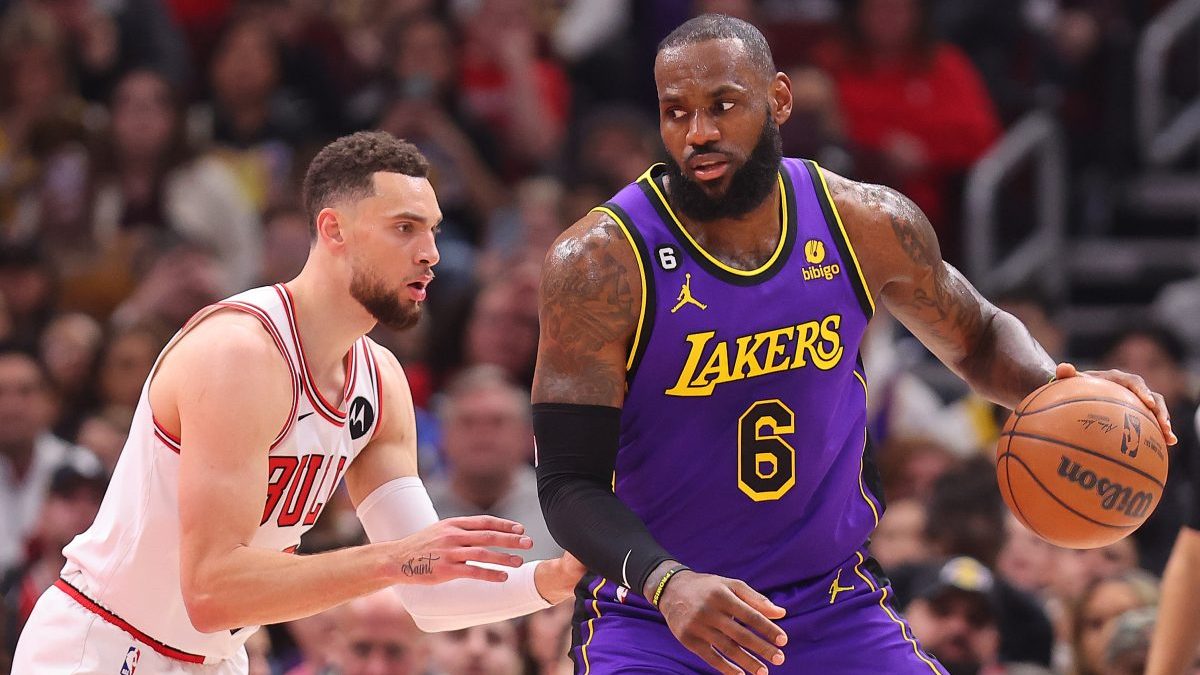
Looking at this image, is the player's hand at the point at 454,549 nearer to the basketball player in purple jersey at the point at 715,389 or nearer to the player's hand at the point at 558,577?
the basketball player in purple jersey at the point at 715,389

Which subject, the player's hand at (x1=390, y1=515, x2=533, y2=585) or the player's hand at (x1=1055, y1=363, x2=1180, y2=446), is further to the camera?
the player's hand at (x1=1055, y1=363, x2=1180, y2=446)

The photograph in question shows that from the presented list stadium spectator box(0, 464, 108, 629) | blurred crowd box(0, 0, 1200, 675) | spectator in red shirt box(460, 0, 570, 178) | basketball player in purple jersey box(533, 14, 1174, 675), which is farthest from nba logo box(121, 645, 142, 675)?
spectator in red shirt box(460, 0, 570, 178)

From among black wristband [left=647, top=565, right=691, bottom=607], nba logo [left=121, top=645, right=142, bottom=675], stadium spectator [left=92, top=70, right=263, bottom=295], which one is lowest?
black wristband [left=647, top=565, right=691, bottom=607]

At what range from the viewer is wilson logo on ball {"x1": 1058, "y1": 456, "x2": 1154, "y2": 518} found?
5.12 m

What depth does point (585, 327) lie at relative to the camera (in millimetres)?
4926

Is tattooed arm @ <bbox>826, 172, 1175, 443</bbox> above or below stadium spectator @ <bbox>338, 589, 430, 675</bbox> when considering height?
above

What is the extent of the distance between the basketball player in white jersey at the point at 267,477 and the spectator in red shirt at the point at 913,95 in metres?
7.26

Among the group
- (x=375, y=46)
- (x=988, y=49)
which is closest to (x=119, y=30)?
(x=375, y=46)

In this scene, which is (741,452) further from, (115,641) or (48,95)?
(48,95)

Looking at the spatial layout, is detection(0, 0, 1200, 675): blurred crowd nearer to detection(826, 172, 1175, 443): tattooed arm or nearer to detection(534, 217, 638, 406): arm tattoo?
detection(826, 172, 1175, 443): tattooed arm

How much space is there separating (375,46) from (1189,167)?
6212 millimetres

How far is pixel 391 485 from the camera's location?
5695 millimetres

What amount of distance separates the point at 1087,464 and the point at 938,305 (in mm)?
704

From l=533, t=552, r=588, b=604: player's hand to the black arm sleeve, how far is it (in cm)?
31
